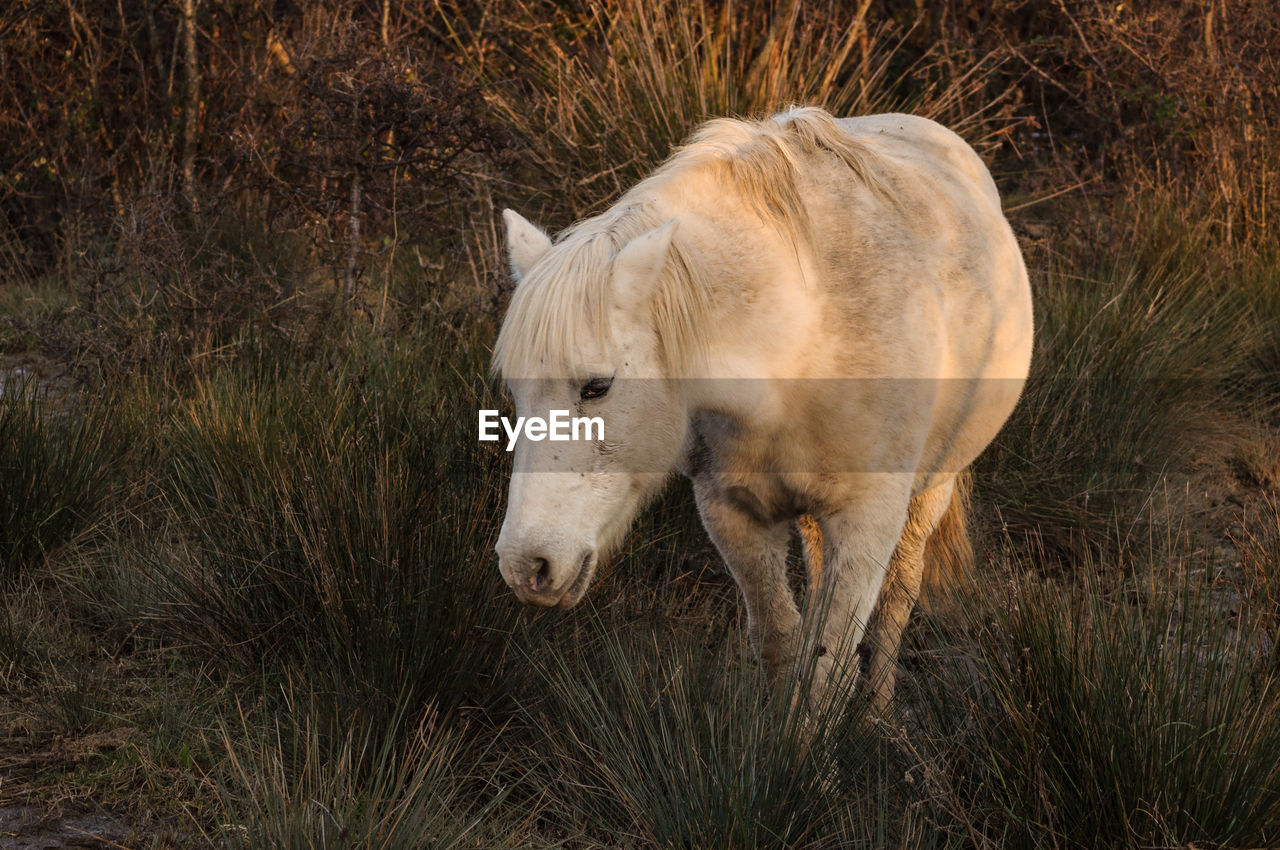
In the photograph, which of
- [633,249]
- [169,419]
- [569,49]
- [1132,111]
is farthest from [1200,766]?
[1132,111]

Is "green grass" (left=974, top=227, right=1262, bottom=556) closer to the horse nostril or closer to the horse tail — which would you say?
the horse tail

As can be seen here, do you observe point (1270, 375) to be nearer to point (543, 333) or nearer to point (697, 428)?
point (697, 428)

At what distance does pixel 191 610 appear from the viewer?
10.8 feet

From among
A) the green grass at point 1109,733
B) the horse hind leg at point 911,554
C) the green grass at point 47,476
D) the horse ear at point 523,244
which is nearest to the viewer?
the green grass at point 1109,733

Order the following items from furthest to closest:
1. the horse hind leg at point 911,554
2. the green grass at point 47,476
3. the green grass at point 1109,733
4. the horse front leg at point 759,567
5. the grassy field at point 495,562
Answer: the green grass at point 47,476
the horse hind leg at point 911,554
the horse front leg at point 759,567
the grassy field at point 495,562
the green grass at point 1109,733

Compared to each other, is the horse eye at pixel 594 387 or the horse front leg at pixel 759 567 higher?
the horse eye at pixel 594 387

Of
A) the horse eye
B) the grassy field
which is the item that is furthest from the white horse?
the grassy field

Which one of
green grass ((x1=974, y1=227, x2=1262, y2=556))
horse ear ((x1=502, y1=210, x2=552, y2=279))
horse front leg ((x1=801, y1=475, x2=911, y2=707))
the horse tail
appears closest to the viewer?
horse ear ((x1=502, y1=210, x2=552, y2=279))

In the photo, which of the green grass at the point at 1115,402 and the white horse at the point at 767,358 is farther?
the green grass at the point at 1115,402

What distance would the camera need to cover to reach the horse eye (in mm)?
2475

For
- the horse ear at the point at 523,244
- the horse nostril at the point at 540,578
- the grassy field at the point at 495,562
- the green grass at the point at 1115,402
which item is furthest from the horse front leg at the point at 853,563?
the green grass at the point at 1115,402

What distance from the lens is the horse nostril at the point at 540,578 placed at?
241cm

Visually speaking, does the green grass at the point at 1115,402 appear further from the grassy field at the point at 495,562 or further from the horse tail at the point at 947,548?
the horse tail at the point at 947,548

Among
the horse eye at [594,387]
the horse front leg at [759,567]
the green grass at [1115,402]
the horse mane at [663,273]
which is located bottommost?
the green grass at [1115,402]
